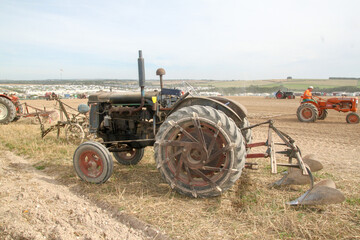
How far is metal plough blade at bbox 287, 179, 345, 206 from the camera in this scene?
118 inches

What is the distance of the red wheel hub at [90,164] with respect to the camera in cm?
418

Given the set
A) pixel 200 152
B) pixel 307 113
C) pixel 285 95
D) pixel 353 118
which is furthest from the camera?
pixel 285 95

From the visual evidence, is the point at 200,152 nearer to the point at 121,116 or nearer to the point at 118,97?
the point at 121,116

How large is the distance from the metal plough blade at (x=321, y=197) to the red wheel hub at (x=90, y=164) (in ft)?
9.59

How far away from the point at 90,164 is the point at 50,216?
4.08 feet

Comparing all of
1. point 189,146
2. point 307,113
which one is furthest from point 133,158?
point 307,113

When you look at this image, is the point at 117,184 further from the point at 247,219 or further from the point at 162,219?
the point at 247,219

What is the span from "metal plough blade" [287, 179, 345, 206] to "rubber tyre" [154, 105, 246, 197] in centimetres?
84

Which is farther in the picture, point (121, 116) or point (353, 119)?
point (353, 119)

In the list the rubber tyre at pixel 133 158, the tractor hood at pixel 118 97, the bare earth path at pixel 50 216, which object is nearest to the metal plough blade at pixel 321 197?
the bare earth path at pixel 50 216

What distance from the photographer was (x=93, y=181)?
410cm

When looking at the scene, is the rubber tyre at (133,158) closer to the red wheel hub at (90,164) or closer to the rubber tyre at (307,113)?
the red wheel hub at (90,164)

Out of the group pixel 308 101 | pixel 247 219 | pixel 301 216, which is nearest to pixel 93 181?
pixel 247 219

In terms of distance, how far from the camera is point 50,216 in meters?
3.03
